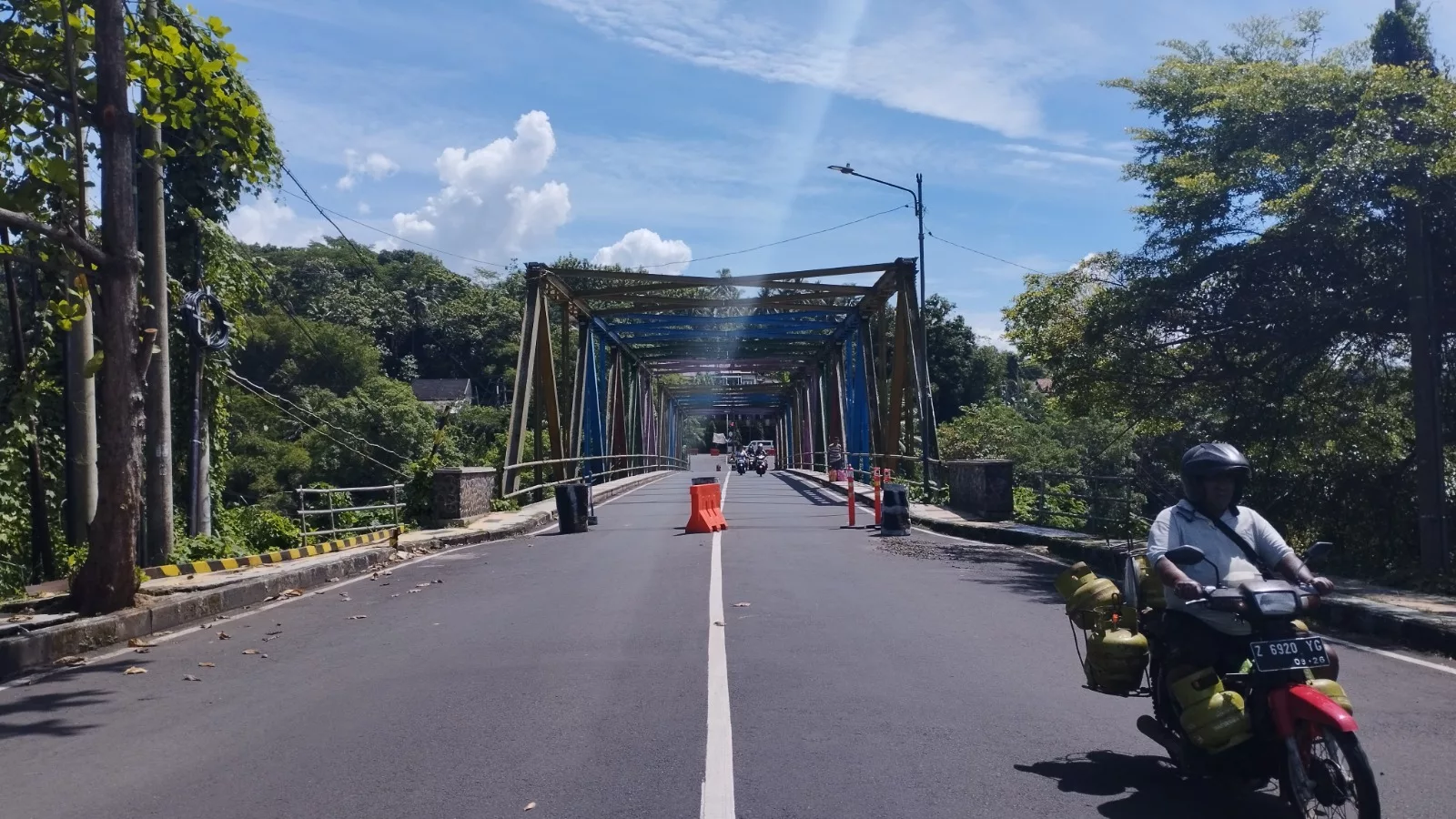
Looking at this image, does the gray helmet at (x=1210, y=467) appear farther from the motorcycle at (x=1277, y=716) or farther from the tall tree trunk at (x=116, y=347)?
the tall tree trunk at (x=116, y=347)

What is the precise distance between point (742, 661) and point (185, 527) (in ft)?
39.4

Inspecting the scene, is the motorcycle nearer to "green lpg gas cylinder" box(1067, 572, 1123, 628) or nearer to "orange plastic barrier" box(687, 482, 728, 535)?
"green lpg gas cylinder" box(1067, 572, 1123, 628)

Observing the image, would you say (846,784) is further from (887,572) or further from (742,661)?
(887,572)

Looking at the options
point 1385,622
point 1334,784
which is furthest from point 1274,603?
point 1385,622

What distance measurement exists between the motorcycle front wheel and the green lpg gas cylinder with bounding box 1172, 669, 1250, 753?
0.75 ft

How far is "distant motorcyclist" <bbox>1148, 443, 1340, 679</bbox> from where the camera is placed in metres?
4.87

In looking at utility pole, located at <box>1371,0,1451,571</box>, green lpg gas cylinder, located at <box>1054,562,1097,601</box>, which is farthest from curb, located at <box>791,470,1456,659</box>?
green lpg gas cylinder, located at <box>1054,562,1097,601</box>

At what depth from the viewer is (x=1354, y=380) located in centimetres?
1648

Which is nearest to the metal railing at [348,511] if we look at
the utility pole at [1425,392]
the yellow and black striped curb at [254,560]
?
the yellow and black striped curb at [254,560]

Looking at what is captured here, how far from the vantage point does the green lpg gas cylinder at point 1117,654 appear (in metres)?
5.42

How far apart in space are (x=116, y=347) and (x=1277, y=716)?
937 centimetres

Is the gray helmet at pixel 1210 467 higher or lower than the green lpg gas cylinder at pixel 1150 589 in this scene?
higher

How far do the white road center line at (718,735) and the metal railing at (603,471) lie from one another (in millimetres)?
15434

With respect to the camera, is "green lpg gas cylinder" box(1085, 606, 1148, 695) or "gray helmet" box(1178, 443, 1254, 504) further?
"green lpg gas cylinder" box(1085, 606, 1148, 695)
